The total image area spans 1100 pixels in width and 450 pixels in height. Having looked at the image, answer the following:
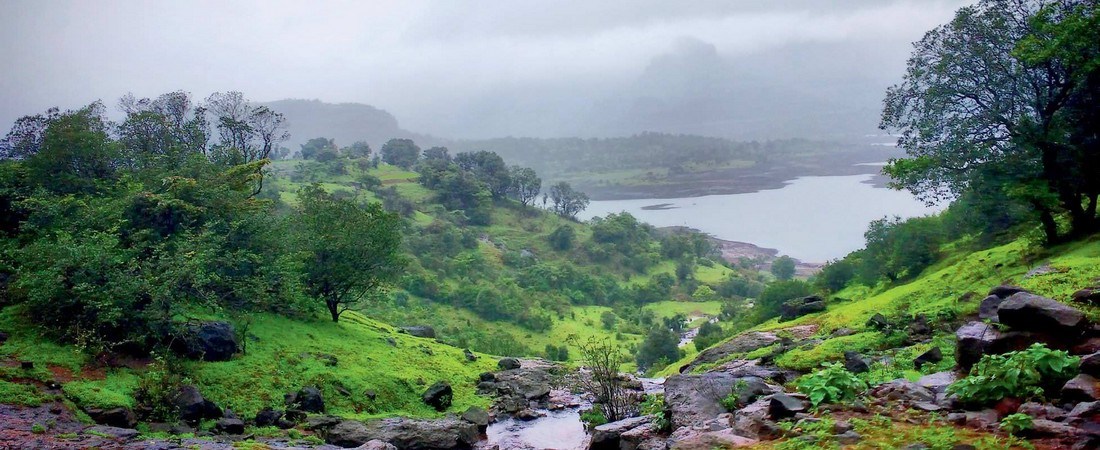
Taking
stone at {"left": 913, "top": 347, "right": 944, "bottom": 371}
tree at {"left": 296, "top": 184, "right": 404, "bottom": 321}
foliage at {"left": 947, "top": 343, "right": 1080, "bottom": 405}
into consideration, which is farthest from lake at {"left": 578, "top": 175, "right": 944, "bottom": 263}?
foliage at {"left": 947, "top": 343, "right": 1080, "bottom": 405}

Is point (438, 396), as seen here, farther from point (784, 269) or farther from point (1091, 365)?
point (784, 269)

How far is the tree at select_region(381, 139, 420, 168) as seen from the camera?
113 metres

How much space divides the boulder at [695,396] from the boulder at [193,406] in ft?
40.9

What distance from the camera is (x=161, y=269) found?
2091 centimetres

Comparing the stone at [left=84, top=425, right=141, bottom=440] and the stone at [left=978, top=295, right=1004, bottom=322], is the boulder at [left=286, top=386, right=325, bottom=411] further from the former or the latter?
the stone at [left=978, top=295, right=1004, bottom=322]

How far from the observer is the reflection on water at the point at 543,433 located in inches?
772

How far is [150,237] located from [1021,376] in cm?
2609

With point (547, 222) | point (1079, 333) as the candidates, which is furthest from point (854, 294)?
point (547, 222)

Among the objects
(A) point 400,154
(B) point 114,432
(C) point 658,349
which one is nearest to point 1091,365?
(B) point 114,432

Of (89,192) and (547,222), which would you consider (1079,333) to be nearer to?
(89,192)

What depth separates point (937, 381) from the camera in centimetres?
1173

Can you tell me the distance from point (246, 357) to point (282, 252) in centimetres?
641

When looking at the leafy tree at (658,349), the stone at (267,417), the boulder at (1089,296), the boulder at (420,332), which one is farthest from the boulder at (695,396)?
the leafy tree at (658,349)

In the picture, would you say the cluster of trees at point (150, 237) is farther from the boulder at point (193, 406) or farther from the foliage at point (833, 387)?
the foliage at point (833, 387)
